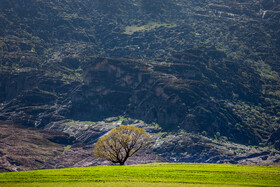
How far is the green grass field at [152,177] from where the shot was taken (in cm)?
8194

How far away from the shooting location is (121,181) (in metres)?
84.2

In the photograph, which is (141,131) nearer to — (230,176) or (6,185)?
(230,176)

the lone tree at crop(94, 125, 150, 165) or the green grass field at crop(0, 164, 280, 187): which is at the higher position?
the green grass field at crop(0, 164, 280, 187)

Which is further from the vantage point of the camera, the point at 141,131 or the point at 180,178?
the point at 141,131

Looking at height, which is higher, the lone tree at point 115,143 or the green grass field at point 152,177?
the green grass field at point 152,177

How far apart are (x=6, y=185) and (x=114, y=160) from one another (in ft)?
173

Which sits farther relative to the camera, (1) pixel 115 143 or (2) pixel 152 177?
(1) pixel 115 143

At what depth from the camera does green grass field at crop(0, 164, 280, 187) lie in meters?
81.9

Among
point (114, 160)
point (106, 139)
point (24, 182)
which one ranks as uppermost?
point (24, 182)

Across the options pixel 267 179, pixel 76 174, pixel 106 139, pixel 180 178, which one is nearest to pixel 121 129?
pixel 106 139

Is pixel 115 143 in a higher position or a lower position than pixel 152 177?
lower

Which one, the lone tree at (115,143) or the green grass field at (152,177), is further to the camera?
the lone tree at (115,143)

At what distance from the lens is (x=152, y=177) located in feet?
290

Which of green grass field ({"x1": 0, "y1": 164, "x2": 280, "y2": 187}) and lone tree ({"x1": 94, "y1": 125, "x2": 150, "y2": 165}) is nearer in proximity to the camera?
green grass field ({"x1": 0, "y1": 164, "x2": 280, "y2": 187})
